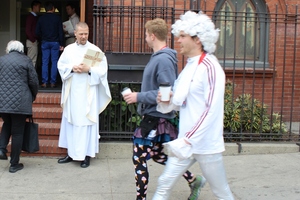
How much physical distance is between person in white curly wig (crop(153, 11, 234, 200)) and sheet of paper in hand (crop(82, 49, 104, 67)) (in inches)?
81.6

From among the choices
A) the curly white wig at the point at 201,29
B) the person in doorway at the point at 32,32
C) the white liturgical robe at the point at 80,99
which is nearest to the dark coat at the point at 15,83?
the white liturgical robe at the point at 80,99

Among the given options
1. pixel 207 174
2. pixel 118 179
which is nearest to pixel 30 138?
pixel 118 179

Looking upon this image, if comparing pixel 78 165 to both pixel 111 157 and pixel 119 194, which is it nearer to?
pixel 111 157

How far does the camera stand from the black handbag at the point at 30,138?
5.66m

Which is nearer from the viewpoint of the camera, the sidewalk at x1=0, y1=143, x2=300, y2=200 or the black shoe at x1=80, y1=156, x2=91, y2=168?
the sidewalk at x1=0, y1=143, x2=300, y2=200

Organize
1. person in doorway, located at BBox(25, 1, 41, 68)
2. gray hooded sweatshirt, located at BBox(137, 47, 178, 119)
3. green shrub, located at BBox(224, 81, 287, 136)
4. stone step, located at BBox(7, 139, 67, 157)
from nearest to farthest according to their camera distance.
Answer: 1. gray hooded sweatshirt, located at BBox(137, 47, 178, 119)
2. stone step, located at BBox(7, 139, 67, 157)
3. green shrub, located at BBox(224, 81, 287, 136)
4. person in doorway, located at BBox(25, 1, 41, 68)

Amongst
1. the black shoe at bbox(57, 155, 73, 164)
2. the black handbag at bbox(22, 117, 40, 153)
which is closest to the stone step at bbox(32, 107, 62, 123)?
the black shoe at bbox(57, 155, 73, 164)

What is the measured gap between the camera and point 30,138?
5.66 meters

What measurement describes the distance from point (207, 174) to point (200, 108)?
0.52 metres

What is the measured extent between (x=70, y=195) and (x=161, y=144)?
1302 millimetres

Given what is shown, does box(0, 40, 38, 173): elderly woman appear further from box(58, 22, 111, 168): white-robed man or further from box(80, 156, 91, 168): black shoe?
box(80, 156, 91, 168): black shoe

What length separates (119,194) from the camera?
4.96m

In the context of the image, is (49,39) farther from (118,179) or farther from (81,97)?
(118,179)

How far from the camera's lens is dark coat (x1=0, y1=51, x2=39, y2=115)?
5.37 meters
